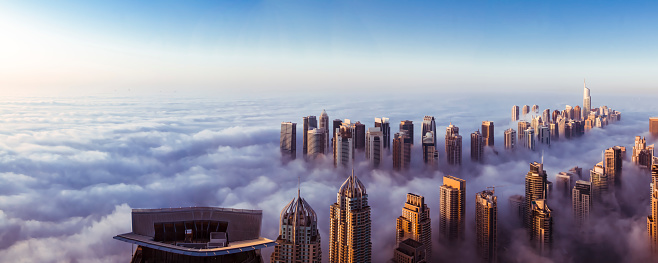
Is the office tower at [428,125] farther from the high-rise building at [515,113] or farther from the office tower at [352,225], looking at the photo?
the office tower at [352,225]

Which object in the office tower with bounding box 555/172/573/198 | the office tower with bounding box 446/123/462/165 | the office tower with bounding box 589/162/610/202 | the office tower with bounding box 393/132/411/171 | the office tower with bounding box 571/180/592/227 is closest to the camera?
the office tower with bounding box 571/180/592/227

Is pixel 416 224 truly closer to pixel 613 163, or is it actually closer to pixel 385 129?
pixel 385 129

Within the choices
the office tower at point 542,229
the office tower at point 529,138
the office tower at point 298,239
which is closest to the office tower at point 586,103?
the office tower at point 529,138

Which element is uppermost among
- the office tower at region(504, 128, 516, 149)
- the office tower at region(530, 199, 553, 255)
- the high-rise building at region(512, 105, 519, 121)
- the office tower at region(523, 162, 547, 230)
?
the high-rise building at region(512, 105, 519, 121)

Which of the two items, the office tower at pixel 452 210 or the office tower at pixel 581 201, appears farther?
the office tower at pixel 581 201

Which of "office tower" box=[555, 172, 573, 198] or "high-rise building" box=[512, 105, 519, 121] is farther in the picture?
"high-rise building" box=[512, 105, 519, 121]

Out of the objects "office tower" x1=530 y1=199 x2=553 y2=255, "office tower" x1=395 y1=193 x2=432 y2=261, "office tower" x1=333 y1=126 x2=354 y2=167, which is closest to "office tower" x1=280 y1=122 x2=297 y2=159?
"office tower" x1=333 y1=126 x2=354 y2=167

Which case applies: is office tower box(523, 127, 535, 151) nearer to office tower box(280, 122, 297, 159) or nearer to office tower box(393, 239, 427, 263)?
office tower box(393, 239, 427, 263)

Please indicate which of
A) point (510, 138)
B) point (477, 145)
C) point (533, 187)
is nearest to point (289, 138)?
point (477, 145)
